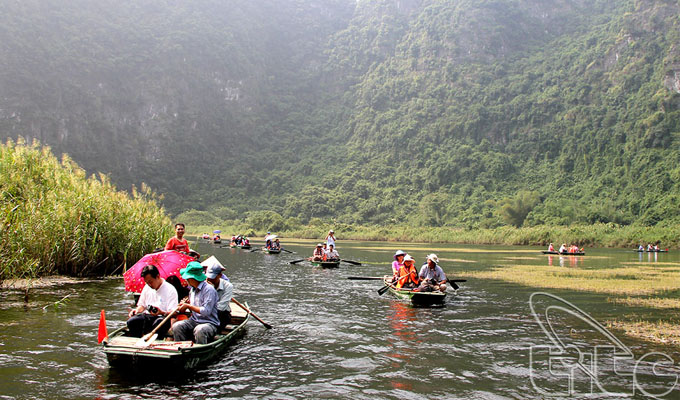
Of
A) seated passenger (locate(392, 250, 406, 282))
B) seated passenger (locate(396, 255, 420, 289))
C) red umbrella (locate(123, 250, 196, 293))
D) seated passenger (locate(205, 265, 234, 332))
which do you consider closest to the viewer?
seated passenger (locate(205, 265, 234, 332))

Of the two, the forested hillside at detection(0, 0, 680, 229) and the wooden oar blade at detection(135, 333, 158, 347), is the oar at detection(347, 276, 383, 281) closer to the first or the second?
the wooden oar blade at detection(135, 333, 158, 347)

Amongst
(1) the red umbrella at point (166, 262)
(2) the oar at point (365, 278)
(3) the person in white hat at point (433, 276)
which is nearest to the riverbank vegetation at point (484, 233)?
(2) the oar at point (365, 278)

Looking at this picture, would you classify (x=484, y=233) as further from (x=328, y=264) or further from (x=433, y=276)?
(x=433, y=276)

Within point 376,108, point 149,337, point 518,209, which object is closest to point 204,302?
point 149,337

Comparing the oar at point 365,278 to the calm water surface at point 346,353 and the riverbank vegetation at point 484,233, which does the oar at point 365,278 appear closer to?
the calm water surface at point 346,353

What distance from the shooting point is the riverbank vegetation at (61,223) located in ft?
46.5

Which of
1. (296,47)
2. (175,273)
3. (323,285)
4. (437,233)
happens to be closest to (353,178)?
(437,233)

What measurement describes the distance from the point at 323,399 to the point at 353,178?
101 m

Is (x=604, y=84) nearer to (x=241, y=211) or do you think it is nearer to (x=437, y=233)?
(x=437, y=233)

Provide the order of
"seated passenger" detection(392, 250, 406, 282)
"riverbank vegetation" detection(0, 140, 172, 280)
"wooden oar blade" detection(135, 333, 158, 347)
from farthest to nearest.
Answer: "seated passenger" detection(392, 250, 406, 282), "riverbank vegetation" detection(0, 140, 172, 280), "wooden oar blade" detection(135, 333, 158, 347)

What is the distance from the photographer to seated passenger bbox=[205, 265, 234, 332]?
29.7 ft

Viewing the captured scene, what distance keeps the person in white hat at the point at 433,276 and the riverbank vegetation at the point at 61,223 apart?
33.8ft

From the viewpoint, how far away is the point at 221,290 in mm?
9422

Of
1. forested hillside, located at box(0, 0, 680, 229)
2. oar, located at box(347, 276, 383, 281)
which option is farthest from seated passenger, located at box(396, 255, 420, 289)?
forested hillside, located at box(0, 0, 680, 229)
